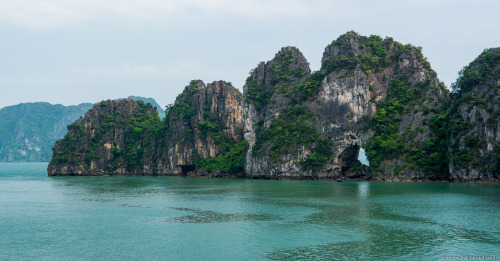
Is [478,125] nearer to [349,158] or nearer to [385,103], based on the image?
[385,103]

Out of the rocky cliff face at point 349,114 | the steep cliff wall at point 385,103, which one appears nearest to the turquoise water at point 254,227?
the steep cliff wall at point 385,103

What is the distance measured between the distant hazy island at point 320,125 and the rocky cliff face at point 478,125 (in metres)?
0.16

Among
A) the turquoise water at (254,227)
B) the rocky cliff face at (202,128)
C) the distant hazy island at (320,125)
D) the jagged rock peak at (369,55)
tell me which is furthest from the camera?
the rocky cliff face at (202,128)

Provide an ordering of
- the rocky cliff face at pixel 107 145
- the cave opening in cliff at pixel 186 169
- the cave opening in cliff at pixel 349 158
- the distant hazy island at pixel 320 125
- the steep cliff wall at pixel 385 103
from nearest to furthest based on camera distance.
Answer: the distant hazy island at pixel 320 125 < the steep cliff wall at pixel 385 103 < the cave opening in cliff at pixel 349 158 < the cave opening in cliff at pixel 186 169 < the rocky cliff face at pixel 107 145

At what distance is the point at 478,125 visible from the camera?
2773 inches

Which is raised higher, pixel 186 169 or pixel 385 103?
pixel 385 103

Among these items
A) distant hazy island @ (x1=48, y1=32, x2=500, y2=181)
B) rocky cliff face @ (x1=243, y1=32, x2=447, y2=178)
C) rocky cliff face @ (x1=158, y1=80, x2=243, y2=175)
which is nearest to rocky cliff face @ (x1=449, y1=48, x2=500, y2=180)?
distant hazy island @ (x1=48, y1=32, x2=500, y2=181)

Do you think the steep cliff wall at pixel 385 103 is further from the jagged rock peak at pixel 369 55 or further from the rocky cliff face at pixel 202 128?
the rocky cliff face at pixel 202 128

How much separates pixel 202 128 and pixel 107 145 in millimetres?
27847

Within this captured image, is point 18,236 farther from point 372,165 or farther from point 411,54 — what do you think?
point 411,54

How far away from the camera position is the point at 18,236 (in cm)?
3159

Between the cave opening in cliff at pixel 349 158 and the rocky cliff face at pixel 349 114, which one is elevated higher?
the rocky cliff face at pixel 349 114

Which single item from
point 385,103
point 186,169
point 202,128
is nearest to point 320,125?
point 385,103

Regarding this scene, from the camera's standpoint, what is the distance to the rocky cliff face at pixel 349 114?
82.6 meters
